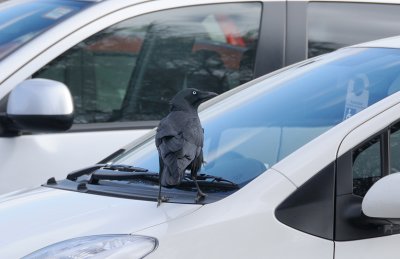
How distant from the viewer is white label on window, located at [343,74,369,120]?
342 cm

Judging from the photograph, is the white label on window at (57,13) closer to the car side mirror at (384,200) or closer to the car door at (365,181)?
the car door at (365,181)

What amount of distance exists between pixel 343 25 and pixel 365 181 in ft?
8.01

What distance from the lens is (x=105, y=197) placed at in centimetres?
348

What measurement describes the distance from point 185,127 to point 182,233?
412 mm

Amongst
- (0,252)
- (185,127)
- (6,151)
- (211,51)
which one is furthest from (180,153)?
(211,51)

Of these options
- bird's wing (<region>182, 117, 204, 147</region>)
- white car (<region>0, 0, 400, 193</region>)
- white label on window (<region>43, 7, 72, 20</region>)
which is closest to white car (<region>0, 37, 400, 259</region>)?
bird's wing (<region>182, 117, 204, 147</region>)

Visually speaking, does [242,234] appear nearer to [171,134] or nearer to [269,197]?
[269,197]

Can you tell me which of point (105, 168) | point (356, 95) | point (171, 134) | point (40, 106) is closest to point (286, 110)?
point (356, 95)

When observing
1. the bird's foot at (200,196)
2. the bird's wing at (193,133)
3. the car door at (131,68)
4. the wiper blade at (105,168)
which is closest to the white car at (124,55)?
the car door at (131,68)

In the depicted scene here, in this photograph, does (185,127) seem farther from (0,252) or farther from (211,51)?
(211,51)

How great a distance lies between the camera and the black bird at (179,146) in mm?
3242

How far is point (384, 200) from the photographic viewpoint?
9.91ft

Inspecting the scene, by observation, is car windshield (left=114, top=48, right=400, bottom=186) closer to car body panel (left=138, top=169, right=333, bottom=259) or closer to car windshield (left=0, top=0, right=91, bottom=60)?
car body panel (left=138, top=169, right=333, bottom=259)

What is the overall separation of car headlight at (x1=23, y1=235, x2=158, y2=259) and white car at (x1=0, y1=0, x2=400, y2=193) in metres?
1.63
